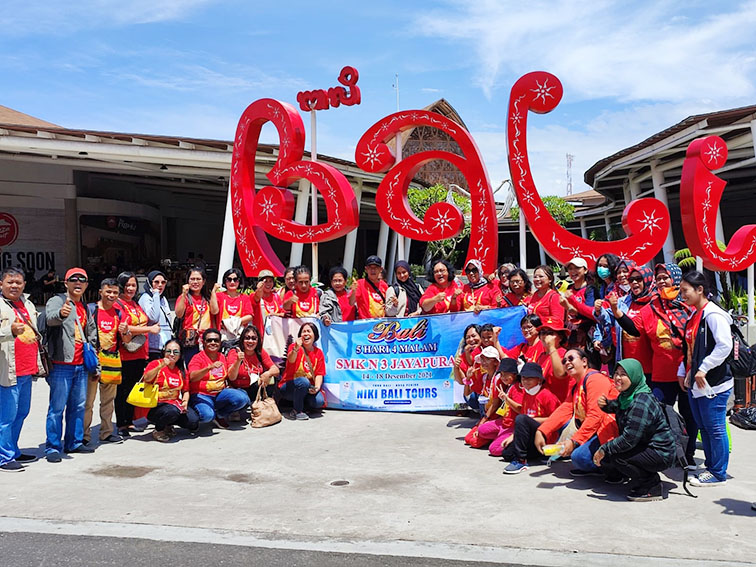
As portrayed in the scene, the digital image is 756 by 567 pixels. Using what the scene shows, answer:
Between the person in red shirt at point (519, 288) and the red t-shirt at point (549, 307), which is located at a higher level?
the person in red shirt at point (519, 288)

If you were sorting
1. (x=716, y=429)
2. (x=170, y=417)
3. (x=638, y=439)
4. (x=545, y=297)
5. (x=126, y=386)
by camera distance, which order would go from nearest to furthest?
(x=638, y=439), (x=716, y=429), (x=170, y=417), (x=545, y=297), (x=126, y=386)

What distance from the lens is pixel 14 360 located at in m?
5.87

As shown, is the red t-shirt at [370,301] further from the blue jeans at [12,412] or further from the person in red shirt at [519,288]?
the blue jeans at [12,412]

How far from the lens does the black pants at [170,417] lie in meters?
6.77

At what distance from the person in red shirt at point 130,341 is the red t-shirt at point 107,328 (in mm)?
71

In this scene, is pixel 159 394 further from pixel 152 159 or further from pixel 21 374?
pixel 152 159

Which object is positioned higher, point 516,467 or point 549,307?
point 549,307

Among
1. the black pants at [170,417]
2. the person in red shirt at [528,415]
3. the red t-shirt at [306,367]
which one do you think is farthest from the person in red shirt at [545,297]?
the black pants at [170,417]

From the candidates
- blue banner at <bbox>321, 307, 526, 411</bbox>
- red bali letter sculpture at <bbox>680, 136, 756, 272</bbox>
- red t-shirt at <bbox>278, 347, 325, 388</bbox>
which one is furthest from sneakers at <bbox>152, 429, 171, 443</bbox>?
red bali letter sculpture at <bbox>680, 136, 756, 272</bbox>

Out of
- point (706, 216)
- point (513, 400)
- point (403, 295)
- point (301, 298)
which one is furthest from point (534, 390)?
point (706, 216)

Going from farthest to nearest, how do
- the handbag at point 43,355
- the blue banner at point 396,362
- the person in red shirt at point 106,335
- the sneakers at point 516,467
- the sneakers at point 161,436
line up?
the blue banner at point 396,362
the sneakers at point 161,436
the person in red shirt at point 106,335
the handbag at point 43,355
the sneakers at point 516,467

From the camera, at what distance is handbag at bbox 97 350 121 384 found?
22.0ft

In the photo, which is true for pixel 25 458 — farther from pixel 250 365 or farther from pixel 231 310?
pixel 231 310

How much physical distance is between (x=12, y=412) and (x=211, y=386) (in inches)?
74.0
